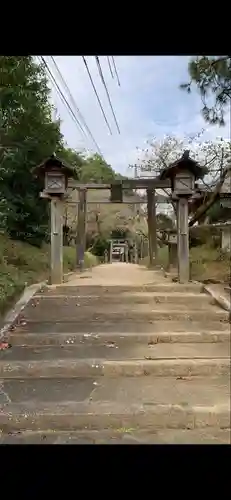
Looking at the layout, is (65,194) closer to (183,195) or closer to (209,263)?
(183,195)

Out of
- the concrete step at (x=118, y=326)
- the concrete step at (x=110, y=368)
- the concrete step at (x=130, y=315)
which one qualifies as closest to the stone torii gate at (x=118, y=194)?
the concrete step at (x=130, y=315)

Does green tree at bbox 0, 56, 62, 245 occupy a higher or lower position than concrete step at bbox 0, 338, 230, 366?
higher

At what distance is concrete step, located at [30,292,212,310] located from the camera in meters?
2.70

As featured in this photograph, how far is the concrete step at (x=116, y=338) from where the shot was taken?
7.10 feet

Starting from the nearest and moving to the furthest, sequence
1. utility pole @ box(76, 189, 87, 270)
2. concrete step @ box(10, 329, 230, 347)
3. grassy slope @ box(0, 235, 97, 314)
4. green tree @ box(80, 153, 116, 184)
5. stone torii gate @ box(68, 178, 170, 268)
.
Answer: concrete step @ box(10, 329, 230, 347), grassy slope @ box(0, 235, 97, 314), stone torii gate @ box(68, 178, 170, 268), utility pole @ box(76, 189, 87, 270), green tree @ box(80, 153, 116, 184)

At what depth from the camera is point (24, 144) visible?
315 cm

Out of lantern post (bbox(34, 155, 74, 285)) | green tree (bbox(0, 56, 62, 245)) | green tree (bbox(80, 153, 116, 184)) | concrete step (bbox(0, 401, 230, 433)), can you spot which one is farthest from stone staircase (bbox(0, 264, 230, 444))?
green tree (bbox(80, 153, 116, 184))

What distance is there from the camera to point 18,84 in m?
2.68

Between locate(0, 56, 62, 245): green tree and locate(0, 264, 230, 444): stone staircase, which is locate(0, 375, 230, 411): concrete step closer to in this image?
locate(0, 264, 230, 444): stone staircase

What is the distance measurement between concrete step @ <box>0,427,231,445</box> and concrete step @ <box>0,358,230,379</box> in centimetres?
37

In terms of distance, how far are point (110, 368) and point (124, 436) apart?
0.42 m
